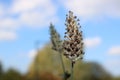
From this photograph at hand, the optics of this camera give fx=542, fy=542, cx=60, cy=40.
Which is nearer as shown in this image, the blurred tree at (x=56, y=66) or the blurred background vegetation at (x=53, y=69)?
the blurred background vegetation at (x=53, y=69)

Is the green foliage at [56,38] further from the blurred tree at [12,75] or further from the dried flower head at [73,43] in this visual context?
the blurred tree at [12,75]

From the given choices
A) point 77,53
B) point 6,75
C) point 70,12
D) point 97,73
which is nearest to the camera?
point 77,53

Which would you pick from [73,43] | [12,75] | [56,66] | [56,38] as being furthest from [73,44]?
[56,66]

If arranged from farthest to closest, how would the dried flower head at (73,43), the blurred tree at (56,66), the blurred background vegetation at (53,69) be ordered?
the blurred tree at (56,66) < the blurred background vegetation at (53,69) < the dried flower head at (73,43)

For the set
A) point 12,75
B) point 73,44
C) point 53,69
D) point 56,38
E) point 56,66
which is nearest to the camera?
point 73,44

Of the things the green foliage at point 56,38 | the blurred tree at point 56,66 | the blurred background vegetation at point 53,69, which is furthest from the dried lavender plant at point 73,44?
the blurred tree at point 56,66

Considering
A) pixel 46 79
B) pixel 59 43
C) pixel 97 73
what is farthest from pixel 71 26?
pixel 97 73

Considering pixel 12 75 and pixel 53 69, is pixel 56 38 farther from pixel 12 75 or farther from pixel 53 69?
pixel 53 69

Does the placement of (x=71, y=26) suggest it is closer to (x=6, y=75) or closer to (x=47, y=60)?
(x=6, y=75)

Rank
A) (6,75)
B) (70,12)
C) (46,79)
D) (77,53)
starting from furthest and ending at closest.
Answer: (46,79), (6,75), (70,12), (77,53)

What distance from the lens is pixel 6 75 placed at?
5059 inches

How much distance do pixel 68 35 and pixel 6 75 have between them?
11494cm

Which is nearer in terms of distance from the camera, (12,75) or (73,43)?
(73,43)

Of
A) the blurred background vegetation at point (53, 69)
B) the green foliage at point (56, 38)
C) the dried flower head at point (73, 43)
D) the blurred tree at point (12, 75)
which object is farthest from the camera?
the blurred background vegetation at point (53, 69)
